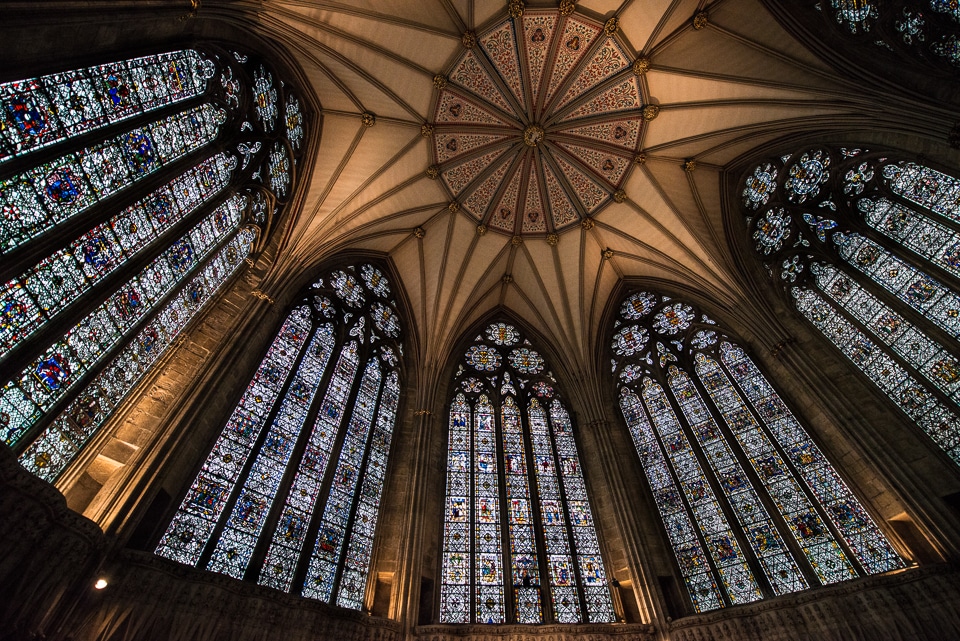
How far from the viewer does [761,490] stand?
426 inches

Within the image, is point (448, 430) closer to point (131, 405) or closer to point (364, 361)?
point (364, 361)

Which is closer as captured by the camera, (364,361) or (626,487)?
(626,487)

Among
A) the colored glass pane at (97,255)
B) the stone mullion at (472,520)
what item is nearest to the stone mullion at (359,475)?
the stone mullion at (472,520)

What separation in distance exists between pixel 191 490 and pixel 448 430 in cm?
658

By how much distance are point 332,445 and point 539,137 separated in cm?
970

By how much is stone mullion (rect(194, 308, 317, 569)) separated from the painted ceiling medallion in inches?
272

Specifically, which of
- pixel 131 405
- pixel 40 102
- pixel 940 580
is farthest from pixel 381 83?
pixel 940 580

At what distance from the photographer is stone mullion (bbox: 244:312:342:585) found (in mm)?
8445

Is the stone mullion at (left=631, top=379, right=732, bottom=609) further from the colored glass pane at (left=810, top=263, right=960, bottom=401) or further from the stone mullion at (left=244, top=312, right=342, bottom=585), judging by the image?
the stone mullion at (left=244, top=312, right=342, bottom=585)

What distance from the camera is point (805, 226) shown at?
1286 cm

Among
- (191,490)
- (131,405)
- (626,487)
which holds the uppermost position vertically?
(626,487)

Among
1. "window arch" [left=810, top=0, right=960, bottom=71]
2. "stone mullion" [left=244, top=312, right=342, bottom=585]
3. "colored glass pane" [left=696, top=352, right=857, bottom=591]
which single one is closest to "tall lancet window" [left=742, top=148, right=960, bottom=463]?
"window arch" [left=810, top=0, right=960, bottom=71]

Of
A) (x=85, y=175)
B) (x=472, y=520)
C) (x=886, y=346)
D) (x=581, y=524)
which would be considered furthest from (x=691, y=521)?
(x=85, y=175)

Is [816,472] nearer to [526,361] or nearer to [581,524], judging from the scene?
[581,524]
